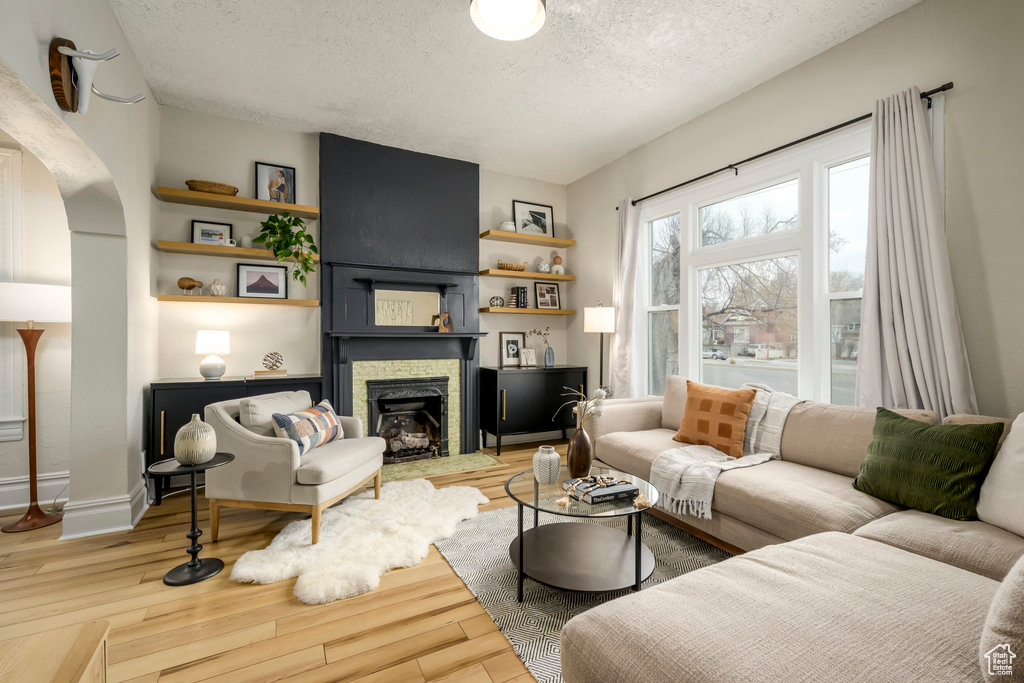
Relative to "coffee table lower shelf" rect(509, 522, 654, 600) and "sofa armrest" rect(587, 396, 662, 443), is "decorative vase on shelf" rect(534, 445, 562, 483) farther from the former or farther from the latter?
"sofa armrest" rect(587, 396, 662, 443)

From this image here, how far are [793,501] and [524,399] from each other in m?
2.77

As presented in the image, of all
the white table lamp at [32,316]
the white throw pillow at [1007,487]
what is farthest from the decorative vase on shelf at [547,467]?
the white table lamp at [32,316]

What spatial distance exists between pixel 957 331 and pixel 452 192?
385 centimetres

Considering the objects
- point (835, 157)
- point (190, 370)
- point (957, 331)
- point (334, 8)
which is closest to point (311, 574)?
point (190, 370)

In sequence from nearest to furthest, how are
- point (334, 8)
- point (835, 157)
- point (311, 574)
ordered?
point (311, 574) → point (334, 8) → point (835, 157)

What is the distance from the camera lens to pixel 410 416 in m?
4.35

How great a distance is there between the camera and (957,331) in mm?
2195

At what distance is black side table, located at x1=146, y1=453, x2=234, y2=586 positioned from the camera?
2.08 m

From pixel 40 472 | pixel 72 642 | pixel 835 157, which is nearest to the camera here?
pixel 72 642

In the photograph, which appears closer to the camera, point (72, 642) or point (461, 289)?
point (72, 642)

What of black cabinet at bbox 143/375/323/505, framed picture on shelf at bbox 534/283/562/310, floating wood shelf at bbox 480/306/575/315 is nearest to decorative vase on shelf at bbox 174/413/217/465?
black cabinet at bbox 143/375/323/505

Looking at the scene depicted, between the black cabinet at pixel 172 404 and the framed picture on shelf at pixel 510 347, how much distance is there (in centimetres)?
238

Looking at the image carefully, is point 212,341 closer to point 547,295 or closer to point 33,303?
point 33,303

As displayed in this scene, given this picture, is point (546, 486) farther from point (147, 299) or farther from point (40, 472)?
point (40, 472)
